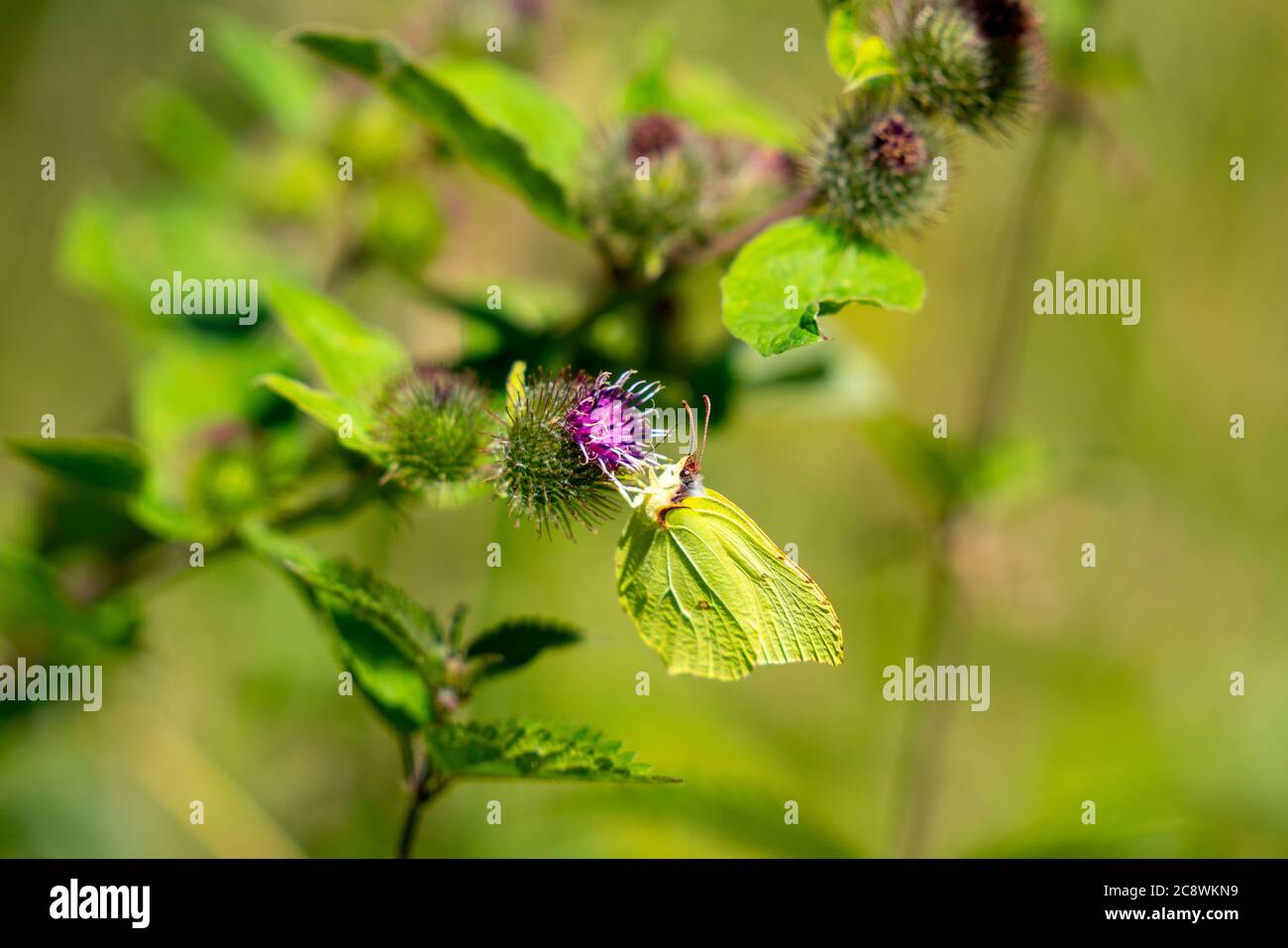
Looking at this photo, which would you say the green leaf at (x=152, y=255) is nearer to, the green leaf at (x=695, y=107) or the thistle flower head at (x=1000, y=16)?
the green leaf at (x=695, y=107)

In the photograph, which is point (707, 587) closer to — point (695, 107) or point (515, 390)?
point (515, 390)

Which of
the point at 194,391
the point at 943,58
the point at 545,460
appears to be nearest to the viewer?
the point at 545,460

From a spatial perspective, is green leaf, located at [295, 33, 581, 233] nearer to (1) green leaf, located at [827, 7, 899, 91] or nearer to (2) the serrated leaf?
(2) the serrated leaf

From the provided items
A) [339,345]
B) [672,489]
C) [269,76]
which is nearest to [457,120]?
[339,345]

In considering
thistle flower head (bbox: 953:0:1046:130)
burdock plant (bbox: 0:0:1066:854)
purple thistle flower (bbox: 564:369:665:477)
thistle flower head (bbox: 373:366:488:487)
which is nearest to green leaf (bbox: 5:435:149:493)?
burdock plant (bbox: 0:0:1066:854)

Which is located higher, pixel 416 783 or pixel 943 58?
pixel 943 58

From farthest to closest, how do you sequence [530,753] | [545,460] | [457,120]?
[457,120], [545,460], [530,753]

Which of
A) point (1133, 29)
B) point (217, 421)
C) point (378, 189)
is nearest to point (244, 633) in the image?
point (217, 421)
